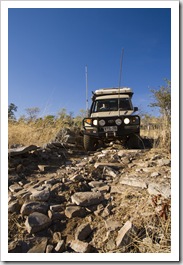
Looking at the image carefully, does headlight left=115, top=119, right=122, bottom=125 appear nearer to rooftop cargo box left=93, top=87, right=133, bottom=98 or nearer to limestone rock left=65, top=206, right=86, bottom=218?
rooftop cargo box left=93, top=87, right=133, bottom=98

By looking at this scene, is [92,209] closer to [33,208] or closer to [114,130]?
[33,208]

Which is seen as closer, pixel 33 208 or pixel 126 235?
pixel 126 235

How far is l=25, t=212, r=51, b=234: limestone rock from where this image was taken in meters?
1.61

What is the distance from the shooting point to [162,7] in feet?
6.03

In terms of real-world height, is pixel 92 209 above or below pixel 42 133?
below

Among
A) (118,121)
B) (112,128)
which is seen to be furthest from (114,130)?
(118,121)

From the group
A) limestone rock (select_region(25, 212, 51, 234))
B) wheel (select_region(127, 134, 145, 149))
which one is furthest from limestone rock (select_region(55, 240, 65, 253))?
wheel (select_region(127, 134, 145, 149))

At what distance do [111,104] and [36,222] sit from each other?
438cm

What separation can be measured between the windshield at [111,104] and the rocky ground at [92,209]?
286 centimetres

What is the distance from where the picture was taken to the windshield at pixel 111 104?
5.52 meters

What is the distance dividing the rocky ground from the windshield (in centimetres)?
286

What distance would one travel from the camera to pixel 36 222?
1657 mm

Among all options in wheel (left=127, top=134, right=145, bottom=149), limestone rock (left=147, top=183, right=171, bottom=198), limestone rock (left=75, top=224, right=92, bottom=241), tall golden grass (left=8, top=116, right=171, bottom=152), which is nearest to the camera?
limestone rock (left=75, top=224, right=92, bottom=241)

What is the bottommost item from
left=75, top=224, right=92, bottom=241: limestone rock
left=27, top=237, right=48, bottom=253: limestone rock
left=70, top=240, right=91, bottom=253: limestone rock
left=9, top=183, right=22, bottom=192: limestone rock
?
left=27, top=237, right=48, bottom=253: limestone rock
